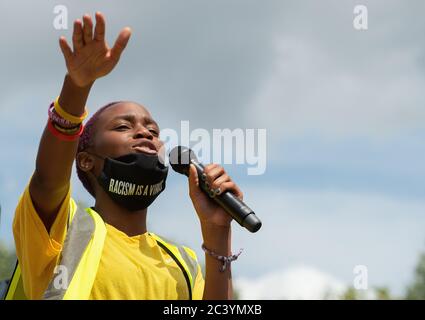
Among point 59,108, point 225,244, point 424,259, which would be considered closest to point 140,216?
point 225,244

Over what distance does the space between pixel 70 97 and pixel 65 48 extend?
0.33 meters

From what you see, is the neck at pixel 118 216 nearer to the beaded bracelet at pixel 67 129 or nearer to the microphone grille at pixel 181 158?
the microphone grille at pixel 181 158

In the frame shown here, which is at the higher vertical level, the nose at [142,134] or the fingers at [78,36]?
the nose at [142,134]

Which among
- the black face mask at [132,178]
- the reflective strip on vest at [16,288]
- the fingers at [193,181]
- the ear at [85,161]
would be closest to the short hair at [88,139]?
the ear at [85,161]

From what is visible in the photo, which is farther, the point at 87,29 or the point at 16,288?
the point at 16,288

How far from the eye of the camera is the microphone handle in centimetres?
429

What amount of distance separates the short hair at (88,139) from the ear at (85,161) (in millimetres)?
45

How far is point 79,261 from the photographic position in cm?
446

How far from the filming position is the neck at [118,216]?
5039mm

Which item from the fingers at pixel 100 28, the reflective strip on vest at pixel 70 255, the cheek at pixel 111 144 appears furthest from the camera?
the cheek at pixel 111 144

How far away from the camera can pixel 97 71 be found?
3.91 meters

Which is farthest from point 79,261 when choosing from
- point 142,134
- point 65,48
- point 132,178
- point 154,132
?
point 65,48

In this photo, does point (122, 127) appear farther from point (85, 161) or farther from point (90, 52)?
point (90, 52)
